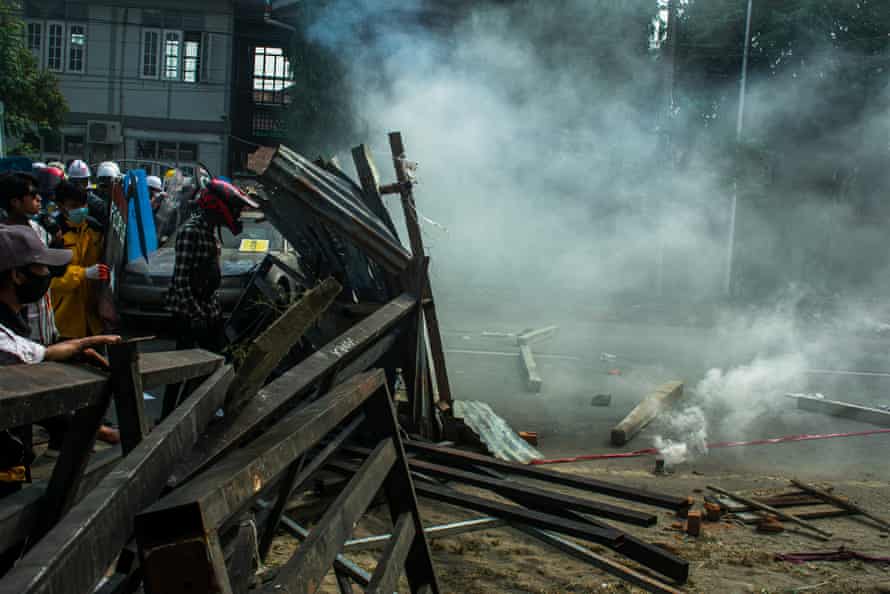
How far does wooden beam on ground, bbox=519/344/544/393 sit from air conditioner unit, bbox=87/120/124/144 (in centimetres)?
1914

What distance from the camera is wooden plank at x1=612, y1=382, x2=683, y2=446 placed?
6520 millimetres

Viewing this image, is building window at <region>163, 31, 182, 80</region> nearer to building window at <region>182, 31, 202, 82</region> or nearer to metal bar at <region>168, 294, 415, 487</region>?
building window at <region>182, 31, 202, 82</region>

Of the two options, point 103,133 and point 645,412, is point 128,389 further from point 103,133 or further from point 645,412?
point 103,133

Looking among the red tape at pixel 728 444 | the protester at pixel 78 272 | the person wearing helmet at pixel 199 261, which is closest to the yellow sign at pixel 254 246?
the protester at pixel 78 272

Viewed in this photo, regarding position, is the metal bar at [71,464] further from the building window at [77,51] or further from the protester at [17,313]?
the building window at [77,51]

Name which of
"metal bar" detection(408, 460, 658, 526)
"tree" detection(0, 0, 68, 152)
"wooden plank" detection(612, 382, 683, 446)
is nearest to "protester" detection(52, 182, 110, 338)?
"metal bar" detection(408, 460, 658, 526)

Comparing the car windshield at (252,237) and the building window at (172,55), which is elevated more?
the building window at (172,55)

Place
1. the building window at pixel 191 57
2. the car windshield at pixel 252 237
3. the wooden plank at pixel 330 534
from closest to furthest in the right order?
1. the wooden plank at pixel 330 534
2. the car windshield at pixel 252 237
3. the building window at pixel 191 57

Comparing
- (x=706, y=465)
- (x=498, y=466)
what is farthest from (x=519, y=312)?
(x=498, y=466)

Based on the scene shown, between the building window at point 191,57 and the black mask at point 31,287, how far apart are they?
82.6 feet

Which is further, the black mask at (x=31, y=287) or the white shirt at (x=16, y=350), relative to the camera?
the black mask at (x=31, y=287)

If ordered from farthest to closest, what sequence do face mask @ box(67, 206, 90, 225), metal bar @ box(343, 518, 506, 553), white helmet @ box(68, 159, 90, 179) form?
1. white helmet @ box(68, 159, 90, 179)
2. face mask @ box(67, 206, 90, 225)
3. metal bar @ box(343, 518, 506, 553)

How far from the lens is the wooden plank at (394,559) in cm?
230

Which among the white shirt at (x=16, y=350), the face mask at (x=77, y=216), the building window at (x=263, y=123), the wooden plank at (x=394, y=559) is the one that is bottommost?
the wooden plank at (x=394, y=559)
